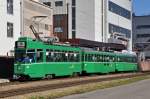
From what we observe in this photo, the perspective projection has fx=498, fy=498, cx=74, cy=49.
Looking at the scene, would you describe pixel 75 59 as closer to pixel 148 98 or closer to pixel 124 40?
pixel 148 98

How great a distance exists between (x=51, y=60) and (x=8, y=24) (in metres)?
20.2

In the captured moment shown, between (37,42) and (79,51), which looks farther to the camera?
(79,51)

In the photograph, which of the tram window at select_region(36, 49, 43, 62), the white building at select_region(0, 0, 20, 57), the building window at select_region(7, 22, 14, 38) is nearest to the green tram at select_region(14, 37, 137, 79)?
the tram window at select_region(36, 49, 43, 62)

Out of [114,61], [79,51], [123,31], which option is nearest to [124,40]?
[123,31]

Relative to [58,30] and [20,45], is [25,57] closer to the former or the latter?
[20,45]

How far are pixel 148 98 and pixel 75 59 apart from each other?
23926mm

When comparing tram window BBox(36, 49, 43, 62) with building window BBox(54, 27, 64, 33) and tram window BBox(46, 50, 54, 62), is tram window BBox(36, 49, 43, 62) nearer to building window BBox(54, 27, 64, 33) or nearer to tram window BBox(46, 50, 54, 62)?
tram window BBox(46, 50, 54, 62)

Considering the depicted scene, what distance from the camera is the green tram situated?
37938mm

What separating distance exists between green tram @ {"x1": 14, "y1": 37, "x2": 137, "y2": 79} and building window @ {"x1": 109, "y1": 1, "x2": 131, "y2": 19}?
152ft

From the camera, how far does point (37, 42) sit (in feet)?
126

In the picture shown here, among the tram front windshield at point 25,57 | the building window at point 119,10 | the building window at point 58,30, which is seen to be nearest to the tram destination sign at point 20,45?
the tram front windshield at point 25,57

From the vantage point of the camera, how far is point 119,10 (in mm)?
109062

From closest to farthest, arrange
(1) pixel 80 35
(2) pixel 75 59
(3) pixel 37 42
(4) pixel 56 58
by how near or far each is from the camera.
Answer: (3) pixel 37 42, (4) pixel 56 58, (2) pixel 75 59, (1) pixel 80 35

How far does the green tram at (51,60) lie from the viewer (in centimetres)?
3794
